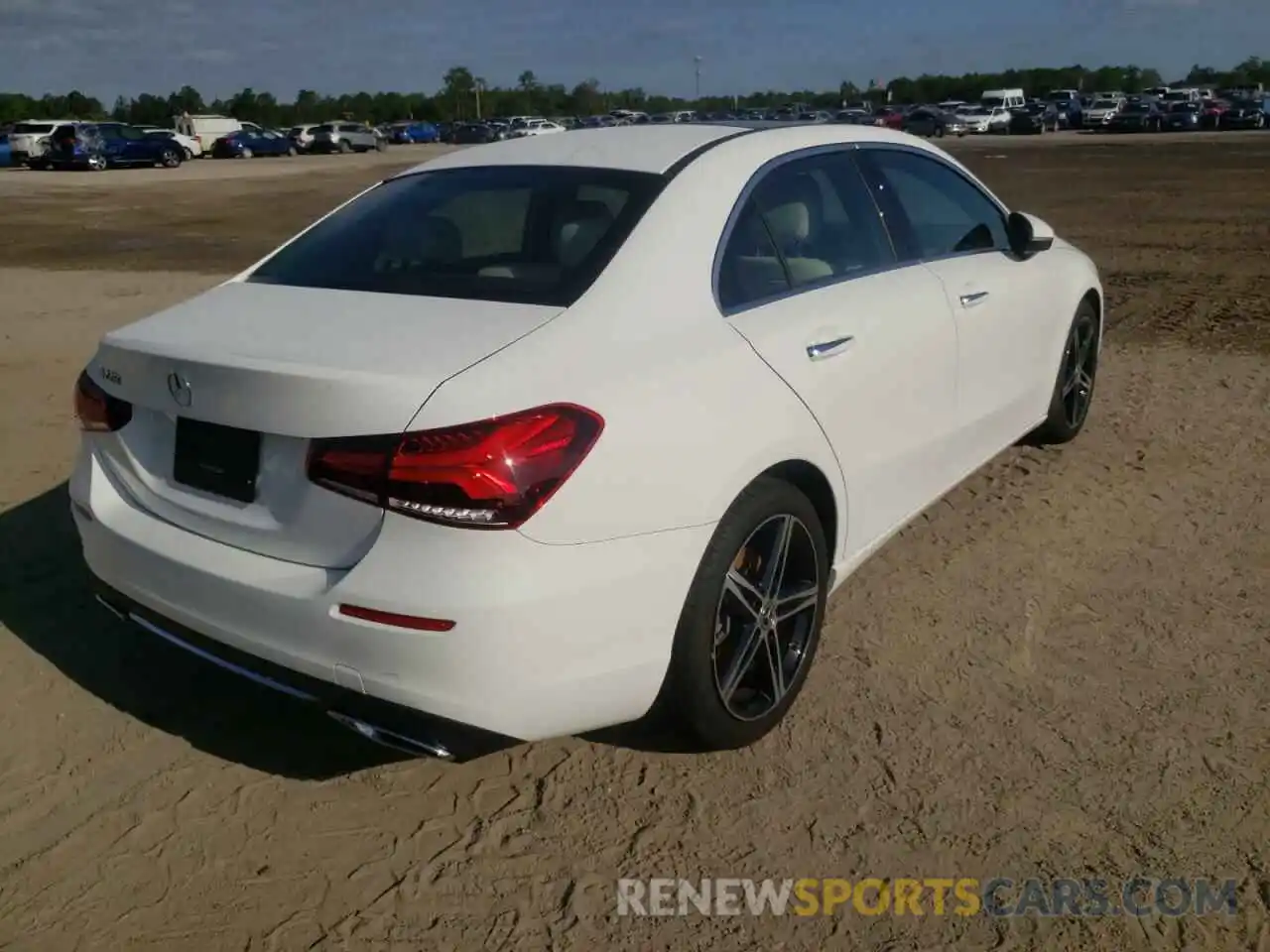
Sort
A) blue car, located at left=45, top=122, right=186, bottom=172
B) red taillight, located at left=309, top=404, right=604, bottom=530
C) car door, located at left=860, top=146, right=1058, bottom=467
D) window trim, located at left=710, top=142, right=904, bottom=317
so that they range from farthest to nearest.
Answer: blue car, located at left=45, top=122, right=186, bottom=172, car door, located at left=860, top=146, right=1058, bottom=467, window trim, located at left=710, top=142, right=904, bottom=317, red taillight, located at left=309, top=404, right=604, bottom=530

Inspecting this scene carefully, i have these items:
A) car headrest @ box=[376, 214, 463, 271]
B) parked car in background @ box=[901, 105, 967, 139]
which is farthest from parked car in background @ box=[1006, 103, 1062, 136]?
car headrest @ box=[376, 214, 463, 271]

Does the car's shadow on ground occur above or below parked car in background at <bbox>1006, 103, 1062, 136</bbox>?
below

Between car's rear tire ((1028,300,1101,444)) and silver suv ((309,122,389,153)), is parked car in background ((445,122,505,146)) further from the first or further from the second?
car's rear tire ((1028,300,1101,444))

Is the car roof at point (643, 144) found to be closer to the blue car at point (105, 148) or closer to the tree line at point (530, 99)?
the blue car at point (105, 148)

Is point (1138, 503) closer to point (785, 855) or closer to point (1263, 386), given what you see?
point (1263, 386)

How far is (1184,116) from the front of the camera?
52969mm

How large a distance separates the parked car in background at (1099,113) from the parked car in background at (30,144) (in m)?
46.5

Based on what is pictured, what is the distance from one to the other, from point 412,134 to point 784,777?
73.8 m

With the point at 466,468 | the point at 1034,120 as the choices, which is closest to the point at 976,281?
the point at 466,468

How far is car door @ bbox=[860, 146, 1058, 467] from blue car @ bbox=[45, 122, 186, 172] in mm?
40661

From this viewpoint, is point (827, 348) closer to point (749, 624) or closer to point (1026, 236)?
point (749, 624)

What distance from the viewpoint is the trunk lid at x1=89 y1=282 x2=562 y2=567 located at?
8.27 ft

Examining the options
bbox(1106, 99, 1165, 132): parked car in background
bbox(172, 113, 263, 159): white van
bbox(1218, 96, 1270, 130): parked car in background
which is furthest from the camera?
bbox(1106, 99, 1165, 132): parked car in background

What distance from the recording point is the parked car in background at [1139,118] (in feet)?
178
